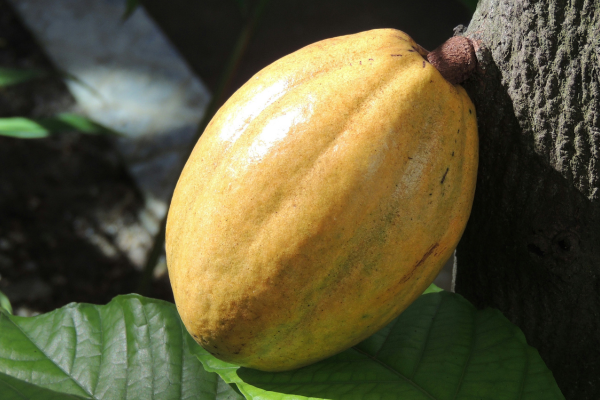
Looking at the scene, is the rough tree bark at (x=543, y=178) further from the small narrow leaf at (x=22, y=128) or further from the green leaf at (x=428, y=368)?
the small narrow leaf at (x=22, y=128)

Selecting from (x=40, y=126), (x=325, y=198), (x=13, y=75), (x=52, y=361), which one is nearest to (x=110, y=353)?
(x=52, y=361)

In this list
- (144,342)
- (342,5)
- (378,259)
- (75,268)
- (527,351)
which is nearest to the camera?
(378,259)

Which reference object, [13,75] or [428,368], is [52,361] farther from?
[13,75]

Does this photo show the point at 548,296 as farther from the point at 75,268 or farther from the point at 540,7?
the point at 75,268

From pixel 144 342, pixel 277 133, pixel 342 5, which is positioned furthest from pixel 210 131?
pixel 342 5

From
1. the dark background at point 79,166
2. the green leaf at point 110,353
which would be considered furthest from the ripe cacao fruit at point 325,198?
the dark background at point 79,166

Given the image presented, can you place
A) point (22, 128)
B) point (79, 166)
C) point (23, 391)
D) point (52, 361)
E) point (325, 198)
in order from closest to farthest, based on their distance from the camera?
point (325, 198), point (23, 391), point (52, 361), point (22, 128), point (79, 166)
